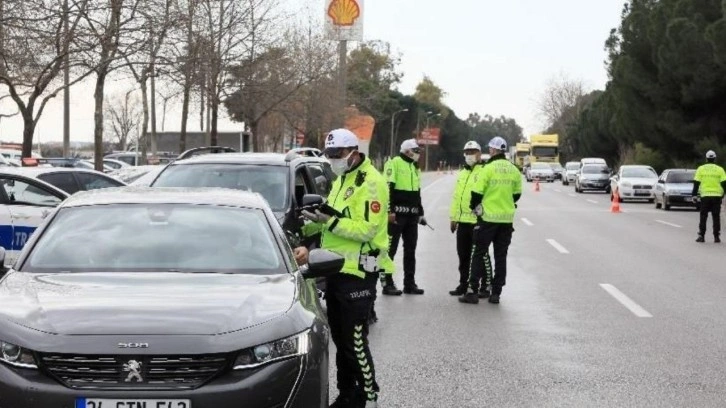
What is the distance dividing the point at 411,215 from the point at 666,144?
1721 inches

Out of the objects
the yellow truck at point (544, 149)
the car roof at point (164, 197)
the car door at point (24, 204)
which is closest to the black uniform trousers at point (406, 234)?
the car door at point (24, 204)

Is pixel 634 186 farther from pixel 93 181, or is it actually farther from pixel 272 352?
pixel 272 352

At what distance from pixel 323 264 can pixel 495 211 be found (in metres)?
5.79

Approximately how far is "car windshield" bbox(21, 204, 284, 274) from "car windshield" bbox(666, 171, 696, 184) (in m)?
29.8

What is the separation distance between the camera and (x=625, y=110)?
57031mm

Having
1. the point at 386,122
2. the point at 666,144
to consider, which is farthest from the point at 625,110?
the point at 386,122

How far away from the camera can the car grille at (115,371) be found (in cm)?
477

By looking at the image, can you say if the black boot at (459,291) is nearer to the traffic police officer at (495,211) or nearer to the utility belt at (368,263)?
the traffic police officer at (495,211)

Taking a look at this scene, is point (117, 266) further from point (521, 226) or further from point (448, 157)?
point (448, 157)

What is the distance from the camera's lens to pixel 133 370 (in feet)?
15.7

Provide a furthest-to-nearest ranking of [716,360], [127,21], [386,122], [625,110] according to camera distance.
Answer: [386,122], [625,110], [127,21], [716,360]

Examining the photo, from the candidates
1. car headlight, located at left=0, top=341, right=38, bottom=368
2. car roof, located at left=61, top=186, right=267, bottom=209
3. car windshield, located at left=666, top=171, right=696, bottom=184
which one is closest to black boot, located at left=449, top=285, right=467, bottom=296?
car roof, located at left=61, top=186, right=267, bottom=209

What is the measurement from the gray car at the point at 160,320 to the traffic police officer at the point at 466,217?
581cm

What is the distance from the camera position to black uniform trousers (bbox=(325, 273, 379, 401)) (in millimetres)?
6422
